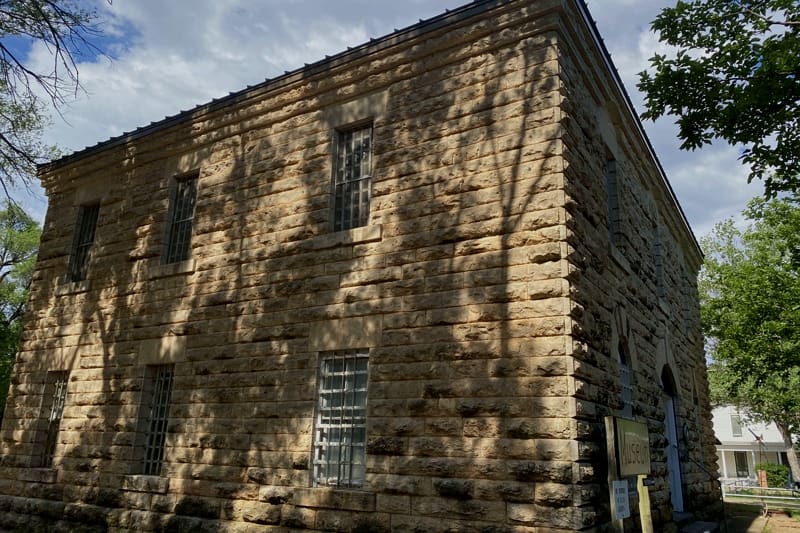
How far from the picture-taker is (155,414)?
10.1 metres

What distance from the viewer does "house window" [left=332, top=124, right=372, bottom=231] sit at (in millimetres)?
9000

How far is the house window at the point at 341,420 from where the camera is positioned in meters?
7.85

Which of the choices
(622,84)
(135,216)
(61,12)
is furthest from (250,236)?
(622,84)

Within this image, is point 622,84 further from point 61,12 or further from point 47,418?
point 47,418

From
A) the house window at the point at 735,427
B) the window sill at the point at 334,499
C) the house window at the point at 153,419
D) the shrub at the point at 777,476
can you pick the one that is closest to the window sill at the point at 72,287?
the house window at the point at 153,419

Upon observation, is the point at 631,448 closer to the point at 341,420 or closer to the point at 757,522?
the point at 341,420

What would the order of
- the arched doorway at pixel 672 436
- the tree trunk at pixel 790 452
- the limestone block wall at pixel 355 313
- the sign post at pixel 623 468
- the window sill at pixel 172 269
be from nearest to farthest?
the sign post at pixel 623 468
the limestone block wall at pixel 355 313
the window sill at pixel 172 269
the arched doorway at pixel 672 436
the tree trunk at pixel 790 452

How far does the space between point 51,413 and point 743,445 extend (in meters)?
54.5

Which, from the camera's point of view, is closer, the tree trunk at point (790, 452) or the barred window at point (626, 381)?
the barred window at point (626, 381)

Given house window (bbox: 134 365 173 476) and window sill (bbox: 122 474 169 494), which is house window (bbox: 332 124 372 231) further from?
window sill (bbox: 122 474 169 494)

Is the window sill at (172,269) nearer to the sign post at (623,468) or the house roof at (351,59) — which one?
the house roof at (351,59)

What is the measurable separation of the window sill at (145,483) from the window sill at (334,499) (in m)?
2.63

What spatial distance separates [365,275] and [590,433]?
348 cm

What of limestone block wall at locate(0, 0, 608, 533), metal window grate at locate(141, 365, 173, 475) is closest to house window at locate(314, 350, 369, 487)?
limestone block wall at locate(0, 0, 608, 533)
